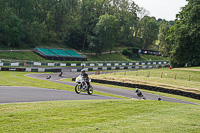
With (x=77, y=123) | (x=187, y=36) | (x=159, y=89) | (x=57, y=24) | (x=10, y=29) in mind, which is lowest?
(x=159, y=89)

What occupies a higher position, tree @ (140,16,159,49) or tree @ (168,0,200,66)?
tree @ (140,16,159,49)

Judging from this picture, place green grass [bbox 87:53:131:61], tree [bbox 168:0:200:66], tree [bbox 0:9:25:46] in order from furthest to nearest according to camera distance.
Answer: green grass [bbox 87:53:131:61] → tree [bbox 0:9:25:46] → tree [bbox 168:0:200:66]

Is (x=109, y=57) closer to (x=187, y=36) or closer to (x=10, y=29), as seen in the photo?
(x=10, y=29)

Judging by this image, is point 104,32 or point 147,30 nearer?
point 104,32

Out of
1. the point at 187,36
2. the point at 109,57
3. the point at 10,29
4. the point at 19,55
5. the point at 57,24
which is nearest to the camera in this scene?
the point at 187,36

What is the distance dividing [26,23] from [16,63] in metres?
37.1

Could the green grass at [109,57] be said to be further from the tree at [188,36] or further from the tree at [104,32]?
the tree at [188,36]

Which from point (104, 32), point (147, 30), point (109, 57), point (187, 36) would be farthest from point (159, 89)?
point (147, 30)

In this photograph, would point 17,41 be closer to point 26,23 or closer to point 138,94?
point 26,23

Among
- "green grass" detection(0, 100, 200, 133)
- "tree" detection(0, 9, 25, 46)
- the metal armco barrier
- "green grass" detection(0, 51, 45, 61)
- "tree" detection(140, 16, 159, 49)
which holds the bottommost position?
the metal armco barrier

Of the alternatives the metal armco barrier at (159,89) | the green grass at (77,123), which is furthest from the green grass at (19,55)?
the green grass at (77,123)

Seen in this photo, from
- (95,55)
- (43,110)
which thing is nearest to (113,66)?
(95,55)

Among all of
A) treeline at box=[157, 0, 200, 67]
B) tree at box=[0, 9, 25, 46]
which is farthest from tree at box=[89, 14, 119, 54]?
treeline at box=[157, 0, 200, 67]

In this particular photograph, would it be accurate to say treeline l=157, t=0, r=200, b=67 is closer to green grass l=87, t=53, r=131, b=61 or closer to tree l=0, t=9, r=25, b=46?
green grass l=87, t=53, r=131, b=61
